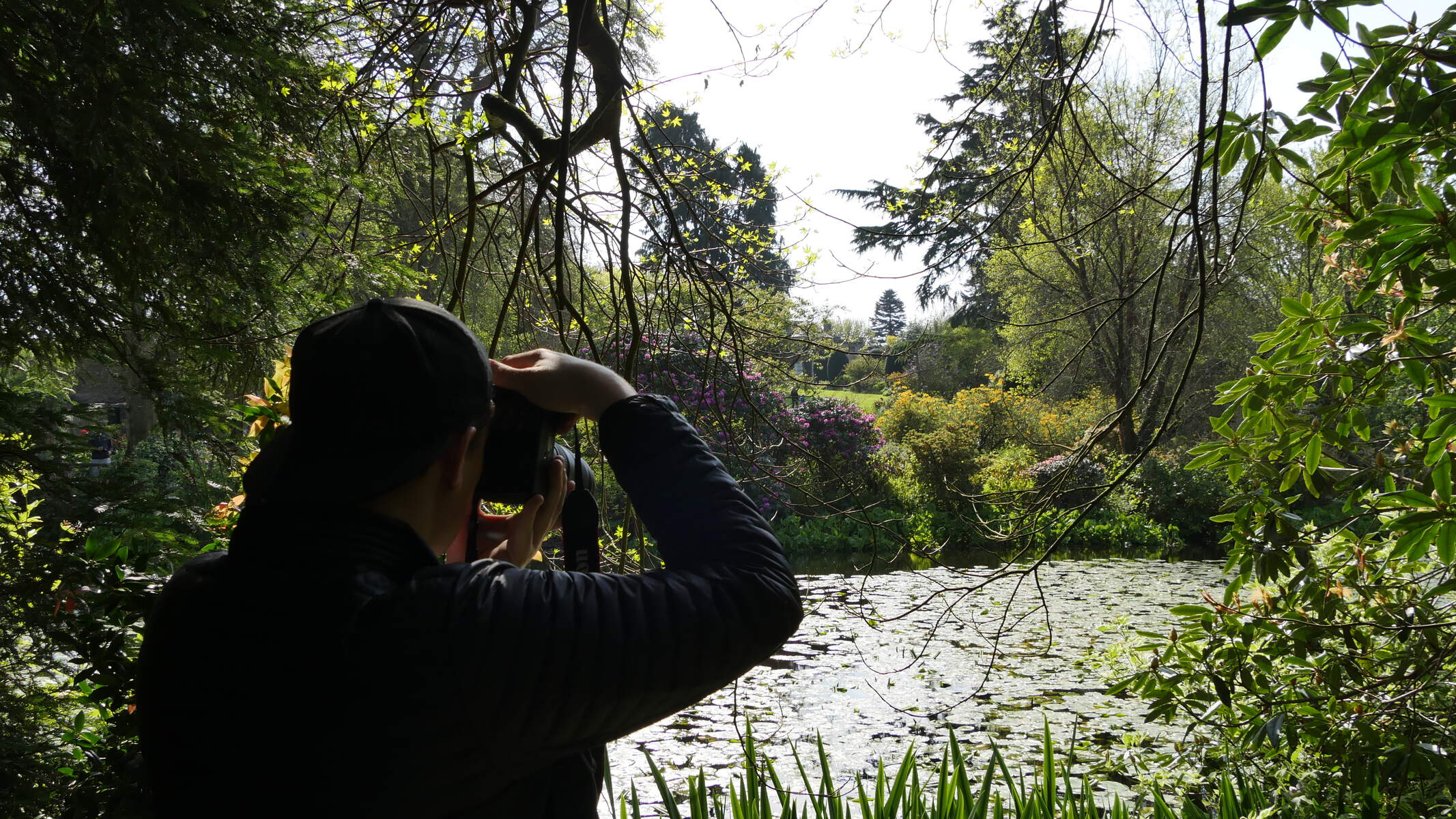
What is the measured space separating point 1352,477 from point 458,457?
203 centimetres

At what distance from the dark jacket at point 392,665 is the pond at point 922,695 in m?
2.39

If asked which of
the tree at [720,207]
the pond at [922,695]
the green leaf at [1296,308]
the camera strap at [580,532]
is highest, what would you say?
the tree at [720,207]

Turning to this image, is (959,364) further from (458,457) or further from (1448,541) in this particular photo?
(458,457)

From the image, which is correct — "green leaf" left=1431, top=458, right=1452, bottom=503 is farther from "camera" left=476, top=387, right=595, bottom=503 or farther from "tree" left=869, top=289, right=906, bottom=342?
"tree" left=869, top=289, right=906, bottom=342

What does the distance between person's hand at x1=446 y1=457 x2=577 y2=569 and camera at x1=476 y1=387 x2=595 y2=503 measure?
0.12 feet

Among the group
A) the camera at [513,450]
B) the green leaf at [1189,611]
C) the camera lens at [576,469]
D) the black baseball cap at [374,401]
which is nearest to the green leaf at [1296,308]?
the green leaf at [1189,611]

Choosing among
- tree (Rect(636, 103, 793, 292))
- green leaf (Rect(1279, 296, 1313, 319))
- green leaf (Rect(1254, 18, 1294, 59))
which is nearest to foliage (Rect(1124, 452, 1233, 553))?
tree (Rect(636, 103, 793, 292))

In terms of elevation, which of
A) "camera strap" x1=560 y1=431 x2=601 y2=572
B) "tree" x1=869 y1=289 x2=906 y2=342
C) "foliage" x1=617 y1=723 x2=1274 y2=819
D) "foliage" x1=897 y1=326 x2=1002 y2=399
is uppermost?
"tree" x1=869 y1=289 x2=906 y2=342

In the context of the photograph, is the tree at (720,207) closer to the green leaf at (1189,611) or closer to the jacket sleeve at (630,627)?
the green leaf at (1189,611)

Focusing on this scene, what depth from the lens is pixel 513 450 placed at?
81cm

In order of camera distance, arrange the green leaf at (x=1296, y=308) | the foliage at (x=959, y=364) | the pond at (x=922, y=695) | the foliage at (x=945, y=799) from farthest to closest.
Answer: the foliage at (x=959, y=364), the pond at (x=922, y=695), the foliage at (x=945, y=799), the green leaf at (x=1296, y=308)

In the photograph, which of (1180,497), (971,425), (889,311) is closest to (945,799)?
(1180,497)

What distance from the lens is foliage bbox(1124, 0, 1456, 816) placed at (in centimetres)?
148

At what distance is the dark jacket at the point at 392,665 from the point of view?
0.60 m
